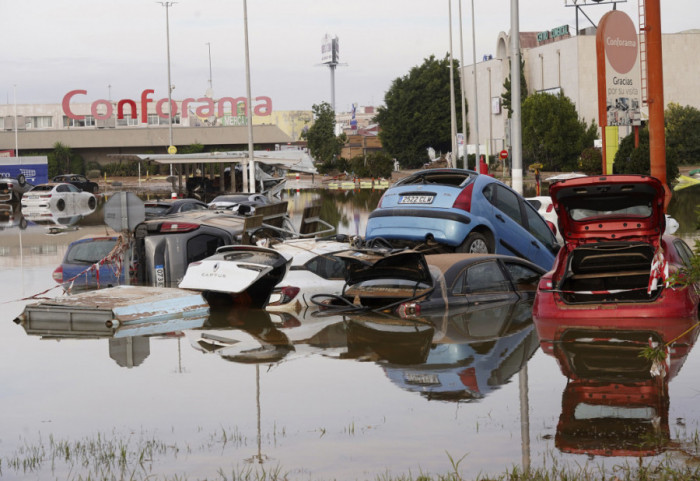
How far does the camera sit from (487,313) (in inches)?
549

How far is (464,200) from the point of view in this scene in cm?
1598

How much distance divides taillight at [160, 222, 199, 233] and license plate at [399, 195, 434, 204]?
3404 mm

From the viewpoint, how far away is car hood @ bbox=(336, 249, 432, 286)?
1336 centimetres

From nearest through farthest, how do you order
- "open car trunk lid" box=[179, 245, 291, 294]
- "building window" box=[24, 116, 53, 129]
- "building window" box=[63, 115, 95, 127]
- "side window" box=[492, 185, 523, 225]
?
"open car trunk lid" box=[179, 245, 291, 294] < "side window" box=[492, 185, 523, 225] < "building window" box=[63, 115, 95, 127] < "building window" box=[24, 116, 53, 129]

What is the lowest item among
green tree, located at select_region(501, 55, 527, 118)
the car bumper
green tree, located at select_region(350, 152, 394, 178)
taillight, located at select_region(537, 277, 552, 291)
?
taillight, located at select_region(537, 277, 552, 291)

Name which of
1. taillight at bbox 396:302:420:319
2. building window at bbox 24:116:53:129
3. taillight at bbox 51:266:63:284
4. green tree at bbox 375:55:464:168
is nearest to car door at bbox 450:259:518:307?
taillight at bbox 396:302:420:319

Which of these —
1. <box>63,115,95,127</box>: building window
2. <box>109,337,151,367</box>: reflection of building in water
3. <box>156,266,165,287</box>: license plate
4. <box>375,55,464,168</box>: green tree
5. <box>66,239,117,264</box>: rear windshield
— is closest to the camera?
<box>109,337,151,367</box>: reflection of building in water

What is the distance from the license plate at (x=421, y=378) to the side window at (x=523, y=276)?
16.1 ft

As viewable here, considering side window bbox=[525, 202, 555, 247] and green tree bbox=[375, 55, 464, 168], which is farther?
green tree bbox=[375, 55, 464, 168]

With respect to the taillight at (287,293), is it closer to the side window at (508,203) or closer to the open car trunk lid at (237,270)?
the open car trunk lid at (237,270)

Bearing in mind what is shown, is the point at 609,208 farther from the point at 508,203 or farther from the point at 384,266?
the point at 508,203

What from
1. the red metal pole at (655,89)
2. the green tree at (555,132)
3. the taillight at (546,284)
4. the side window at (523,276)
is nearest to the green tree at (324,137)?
the green tree at (555,132)

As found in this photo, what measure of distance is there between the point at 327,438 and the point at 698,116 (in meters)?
70.2

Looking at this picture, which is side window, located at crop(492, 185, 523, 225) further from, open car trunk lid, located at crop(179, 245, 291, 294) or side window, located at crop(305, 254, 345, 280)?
open car trunk lid, located at crop(179, 245, 291, 294)
